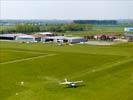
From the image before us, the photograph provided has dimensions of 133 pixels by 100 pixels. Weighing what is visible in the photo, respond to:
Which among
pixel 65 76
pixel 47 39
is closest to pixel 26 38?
pixel 47 39

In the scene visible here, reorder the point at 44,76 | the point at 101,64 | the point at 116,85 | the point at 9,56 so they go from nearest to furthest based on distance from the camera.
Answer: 1. the point at 116,85
2. the point at 44,76
3. the point at 101,64
4. the point at 9,56

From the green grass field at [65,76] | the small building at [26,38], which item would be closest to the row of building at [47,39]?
the small building at [26,38]

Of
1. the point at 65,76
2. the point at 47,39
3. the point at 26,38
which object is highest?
the point at 26,38

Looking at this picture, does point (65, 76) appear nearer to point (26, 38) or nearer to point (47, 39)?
point (47, 39)

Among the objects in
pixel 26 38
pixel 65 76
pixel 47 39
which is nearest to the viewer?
pixel 65 76

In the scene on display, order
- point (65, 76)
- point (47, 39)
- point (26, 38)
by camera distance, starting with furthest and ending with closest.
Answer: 1. point (26, 38)
2. point (47, 39)
3. point (65, 76)

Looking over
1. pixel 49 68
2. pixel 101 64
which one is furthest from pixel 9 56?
pixel 101 64

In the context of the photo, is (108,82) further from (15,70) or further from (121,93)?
(15,70)

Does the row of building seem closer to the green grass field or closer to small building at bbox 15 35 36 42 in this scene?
small building at bbox 15 35 36 42
